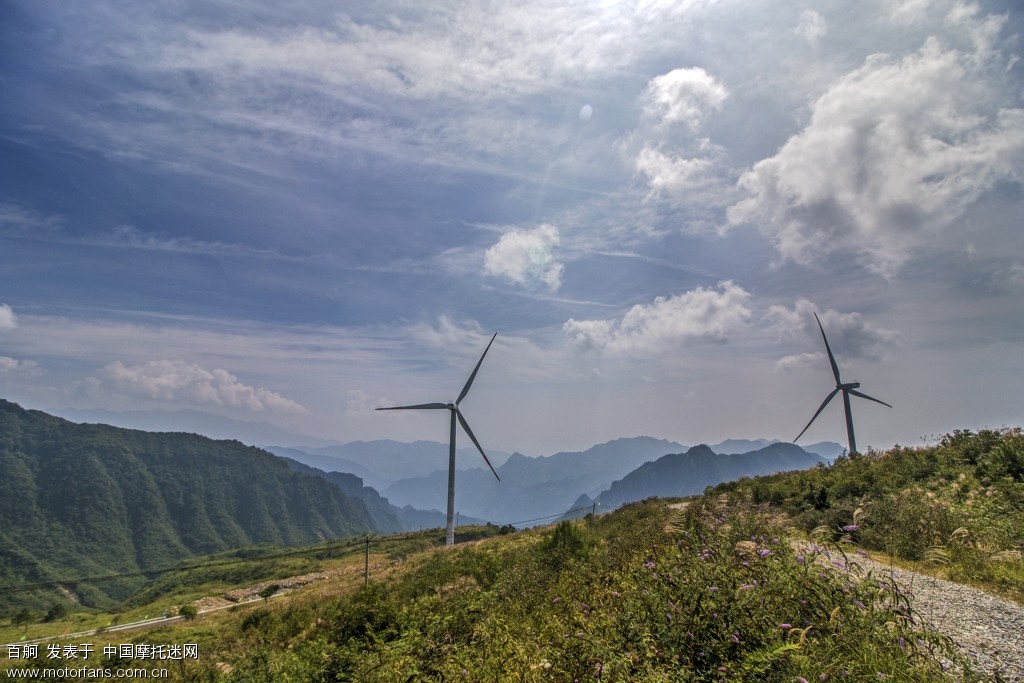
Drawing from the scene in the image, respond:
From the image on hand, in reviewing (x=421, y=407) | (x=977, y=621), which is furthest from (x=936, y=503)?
(x=421, y=407)

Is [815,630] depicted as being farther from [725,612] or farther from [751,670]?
[751,670]

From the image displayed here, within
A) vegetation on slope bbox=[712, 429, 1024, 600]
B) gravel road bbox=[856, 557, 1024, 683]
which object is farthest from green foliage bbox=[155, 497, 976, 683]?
vegetation on slope bbox=[712, 429, 1024, 600]

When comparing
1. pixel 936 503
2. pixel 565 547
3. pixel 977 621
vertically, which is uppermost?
pixel 936 503

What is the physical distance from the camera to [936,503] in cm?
1452

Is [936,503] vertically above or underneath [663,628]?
above

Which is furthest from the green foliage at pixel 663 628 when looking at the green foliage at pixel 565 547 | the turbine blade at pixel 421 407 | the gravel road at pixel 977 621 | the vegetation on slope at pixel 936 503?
the turbine blade at pixel 421 407

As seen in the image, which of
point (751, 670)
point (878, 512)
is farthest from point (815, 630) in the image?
point (878, 512)

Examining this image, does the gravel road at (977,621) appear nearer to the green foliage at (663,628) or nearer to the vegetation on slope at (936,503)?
the green foliage at (663,628)

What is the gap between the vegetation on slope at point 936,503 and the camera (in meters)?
10.5

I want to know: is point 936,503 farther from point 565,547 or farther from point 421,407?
point 421,407

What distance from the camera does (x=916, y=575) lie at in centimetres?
1009

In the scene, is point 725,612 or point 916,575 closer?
A: point 725,612

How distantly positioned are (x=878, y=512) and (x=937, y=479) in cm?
678

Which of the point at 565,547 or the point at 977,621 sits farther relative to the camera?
the point at 565,547
